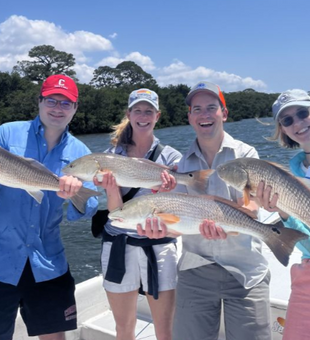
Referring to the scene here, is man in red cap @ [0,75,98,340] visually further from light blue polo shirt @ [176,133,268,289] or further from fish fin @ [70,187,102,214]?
light blue polo shirt @ [176,133,268,289]

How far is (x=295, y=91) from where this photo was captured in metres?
3.24

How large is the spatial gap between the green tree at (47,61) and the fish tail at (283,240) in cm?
7195

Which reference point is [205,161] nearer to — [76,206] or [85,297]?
[76,206]

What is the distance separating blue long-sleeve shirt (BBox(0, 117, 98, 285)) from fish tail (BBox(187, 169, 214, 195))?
→ 100 centimetres

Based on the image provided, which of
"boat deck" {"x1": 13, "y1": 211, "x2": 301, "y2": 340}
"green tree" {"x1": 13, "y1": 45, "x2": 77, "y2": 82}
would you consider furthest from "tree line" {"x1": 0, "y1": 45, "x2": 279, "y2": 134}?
"boat deck" {"x1": 13, "y1": 211, "x2": 301, "y2": 340}

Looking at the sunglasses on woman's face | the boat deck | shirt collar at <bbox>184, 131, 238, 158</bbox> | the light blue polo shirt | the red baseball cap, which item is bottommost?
the boat deck

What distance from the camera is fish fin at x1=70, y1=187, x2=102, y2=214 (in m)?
3.49

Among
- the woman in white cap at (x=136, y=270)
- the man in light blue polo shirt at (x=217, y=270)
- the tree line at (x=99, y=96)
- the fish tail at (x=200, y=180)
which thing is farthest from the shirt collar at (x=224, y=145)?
the tree line at (x=99, y=96)

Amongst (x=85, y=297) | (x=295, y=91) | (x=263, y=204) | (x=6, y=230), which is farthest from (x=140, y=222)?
(x=85, y=297)

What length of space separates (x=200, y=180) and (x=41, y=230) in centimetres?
149

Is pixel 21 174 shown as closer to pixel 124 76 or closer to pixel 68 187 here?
pixel 68 187

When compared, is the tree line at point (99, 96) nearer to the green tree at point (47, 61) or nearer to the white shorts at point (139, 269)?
the green tree at point (47, 61)

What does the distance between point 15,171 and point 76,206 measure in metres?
0.60

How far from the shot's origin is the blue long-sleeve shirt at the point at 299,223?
2.83 m
